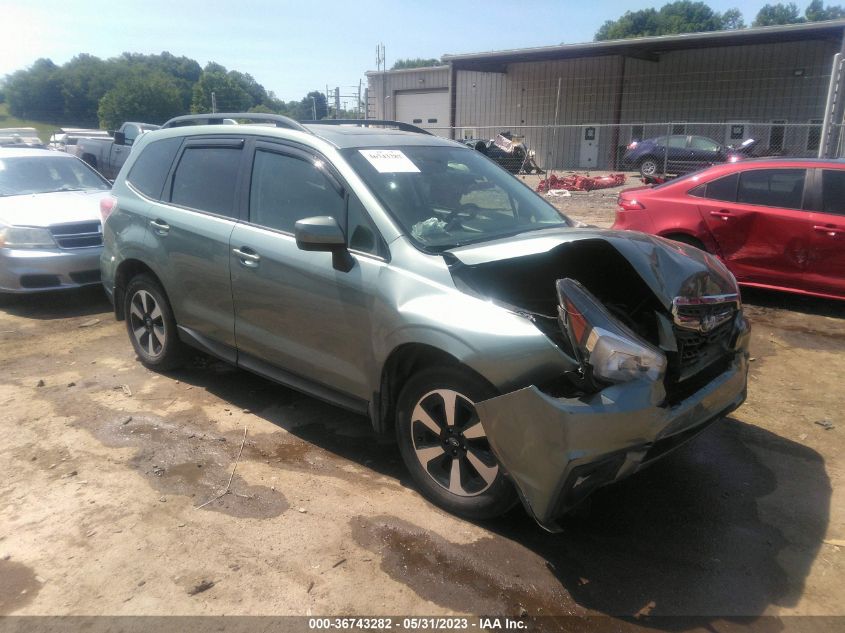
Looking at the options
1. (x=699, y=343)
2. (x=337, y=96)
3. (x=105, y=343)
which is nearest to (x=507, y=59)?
(x=337, y=96)

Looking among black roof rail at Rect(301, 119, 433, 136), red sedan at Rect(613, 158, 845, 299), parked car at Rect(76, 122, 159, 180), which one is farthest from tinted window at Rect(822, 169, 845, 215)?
parked car at Rect(76, 122, 159, 180)

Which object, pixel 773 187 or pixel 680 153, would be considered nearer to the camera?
pixel 773 187

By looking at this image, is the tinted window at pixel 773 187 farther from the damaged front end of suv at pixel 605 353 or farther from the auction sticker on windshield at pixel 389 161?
the auction sticker on windshield at pixel 389 161

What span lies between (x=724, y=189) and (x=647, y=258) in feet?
15.2

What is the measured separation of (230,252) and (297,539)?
1914 millimetres

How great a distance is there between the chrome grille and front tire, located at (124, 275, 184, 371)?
2371 mm

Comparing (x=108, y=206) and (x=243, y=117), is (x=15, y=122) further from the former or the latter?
(x=243, y=117)

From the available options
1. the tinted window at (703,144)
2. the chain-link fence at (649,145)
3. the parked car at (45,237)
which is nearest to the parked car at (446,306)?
the parked car at (45,237)

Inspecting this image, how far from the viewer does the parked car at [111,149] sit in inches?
650

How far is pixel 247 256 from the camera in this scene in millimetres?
3982

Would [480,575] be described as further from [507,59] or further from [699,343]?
[507,59]

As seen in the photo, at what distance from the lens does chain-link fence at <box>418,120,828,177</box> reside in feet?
64.4

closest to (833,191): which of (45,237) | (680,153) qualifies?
(45,237)

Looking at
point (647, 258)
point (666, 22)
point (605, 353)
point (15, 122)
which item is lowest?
point (605, 353)
